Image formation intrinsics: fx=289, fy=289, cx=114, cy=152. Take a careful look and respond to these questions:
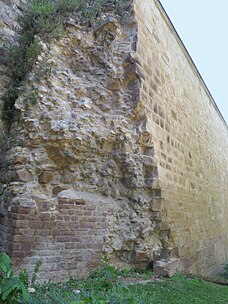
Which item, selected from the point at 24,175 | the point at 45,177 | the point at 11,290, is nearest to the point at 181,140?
the point at 45,177

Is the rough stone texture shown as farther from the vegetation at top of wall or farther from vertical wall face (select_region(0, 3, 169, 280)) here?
vertical wall face (select_region(0, 3, 169, 280))

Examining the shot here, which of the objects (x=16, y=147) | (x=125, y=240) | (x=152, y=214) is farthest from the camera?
(x=152, y=214)

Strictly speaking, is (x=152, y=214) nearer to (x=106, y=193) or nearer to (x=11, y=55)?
(x=106, y=193)

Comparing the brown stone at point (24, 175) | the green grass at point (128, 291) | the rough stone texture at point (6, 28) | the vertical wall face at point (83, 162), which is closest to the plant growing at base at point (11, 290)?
the green grass at point (128, 291)

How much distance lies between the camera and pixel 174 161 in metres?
5.95

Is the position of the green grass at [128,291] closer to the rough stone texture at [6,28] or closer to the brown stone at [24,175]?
the brown stone at [24,175]

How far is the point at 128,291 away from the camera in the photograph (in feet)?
10.2

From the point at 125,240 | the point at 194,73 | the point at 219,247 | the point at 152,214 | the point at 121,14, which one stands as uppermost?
the point at 194,73

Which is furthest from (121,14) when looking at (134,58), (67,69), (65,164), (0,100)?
(65,164)

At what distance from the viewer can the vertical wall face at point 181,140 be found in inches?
211

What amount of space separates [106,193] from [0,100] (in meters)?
2.17

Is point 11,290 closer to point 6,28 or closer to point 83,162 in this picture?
point 83,162

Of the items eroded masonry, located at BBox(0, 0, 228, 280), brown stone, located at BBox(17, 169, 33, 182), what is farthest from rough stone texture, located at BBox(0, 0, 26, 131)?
brown stone, located at BBox(17, 169, 33, 182)

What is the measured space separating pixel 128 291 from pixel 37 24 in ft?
14.3
